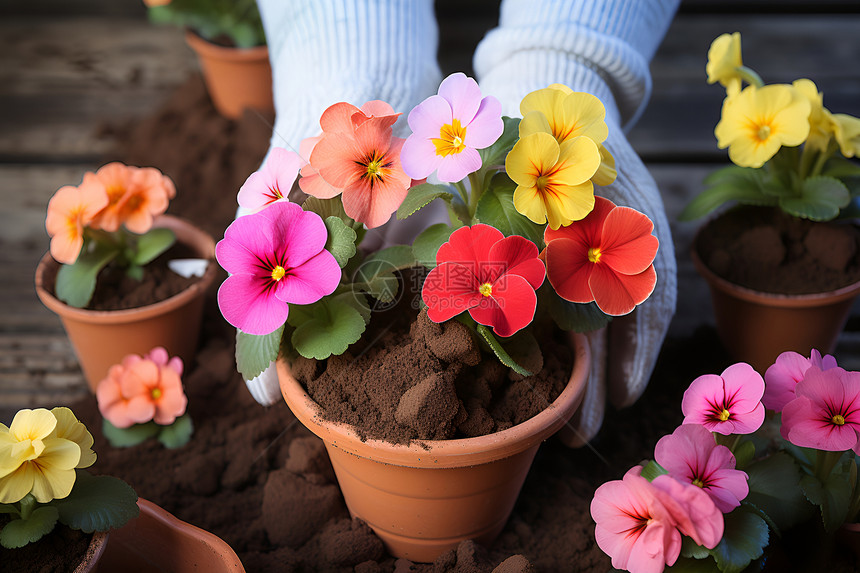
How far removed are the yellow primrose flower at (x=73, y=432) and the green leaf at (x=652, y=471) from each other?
593mm

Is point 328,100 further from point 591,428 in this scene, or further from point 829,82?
point 829,82

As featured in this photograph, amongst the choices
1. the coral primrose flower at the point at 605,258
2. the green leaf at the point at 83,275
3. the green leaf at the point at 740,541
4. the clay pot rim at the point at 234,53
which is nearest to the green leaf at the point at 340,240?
the coral primrose flower at the point at 605,258

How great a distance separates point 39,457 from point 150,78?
1683 mm

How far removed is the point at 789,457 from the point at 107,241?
106 cm

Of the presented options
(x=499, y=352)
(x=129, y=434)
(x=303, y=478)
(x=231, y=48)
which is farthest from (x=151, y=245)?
(x=231, y=48)

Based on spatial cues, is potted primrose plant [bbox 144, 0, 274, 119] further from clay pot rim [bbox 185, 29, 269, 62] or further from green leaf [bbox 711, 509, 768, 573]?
green leaf [bbox 711, 509, 768, 573]

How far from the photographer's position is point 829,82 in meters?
1.98

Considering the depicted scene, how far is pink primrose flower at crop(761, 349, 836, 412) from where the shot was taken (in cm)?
80

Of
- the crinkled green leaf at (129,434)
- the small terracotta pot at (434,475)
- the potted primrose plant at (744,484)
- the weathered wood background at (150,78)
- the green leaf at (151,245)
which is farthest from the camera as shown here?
the weathered wood background at (150,78)

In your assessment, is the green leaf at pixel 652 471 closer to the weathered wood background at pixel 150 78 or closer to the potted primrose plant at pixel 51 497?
the potted primrose plant at pixel 51 497

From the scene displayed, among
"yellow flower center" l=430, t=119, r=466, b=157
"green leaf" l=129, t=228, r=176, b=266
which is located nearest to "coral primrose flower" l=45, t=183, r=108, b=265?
"green leaf" l=129, t=228, r=176, b=266

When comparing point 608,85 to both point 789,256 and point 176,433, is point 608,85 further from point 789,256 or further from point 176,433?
point 176,433

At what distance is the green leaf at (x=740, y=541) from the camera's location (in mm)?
688

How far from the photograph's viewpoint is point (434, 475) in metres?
0.80
